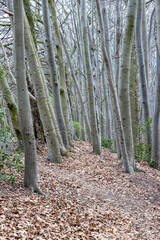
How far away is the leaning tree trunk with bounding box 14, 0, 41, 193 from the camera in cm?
400

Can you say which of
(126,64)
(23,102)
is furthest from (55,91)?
(23,102)

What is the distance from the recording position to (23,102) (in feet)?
14.0

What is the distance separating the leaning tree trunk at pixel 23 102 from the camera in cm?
400

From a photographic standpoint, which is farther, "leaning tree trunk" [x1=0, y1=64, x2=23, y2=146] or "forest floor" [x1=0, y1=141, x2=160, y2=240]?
"leaning tree trunk" [x1=0, y1=64, x2=23, y2=146]

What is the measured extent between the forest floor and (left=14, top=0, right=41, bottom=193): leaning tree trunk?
36 cm

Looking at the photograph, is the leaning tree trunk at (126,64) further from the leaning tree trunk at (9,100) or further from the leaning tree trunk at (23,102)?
the leaning tree trunk at (23,102)

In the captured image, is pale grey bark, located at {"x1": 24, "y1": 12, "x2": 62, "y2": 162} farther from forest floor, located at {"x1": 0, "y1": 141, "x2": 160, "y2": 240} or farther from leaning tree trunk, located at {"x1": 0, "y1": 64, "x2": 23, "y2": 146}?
leaning tree trunk, located at {"x1": 0, "y1": 64, "x2": 23, "y2": 146}

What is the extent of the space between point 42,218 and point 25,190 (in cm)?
102

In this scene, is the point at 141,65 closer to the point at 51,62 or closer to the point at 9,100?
the point at 51,62

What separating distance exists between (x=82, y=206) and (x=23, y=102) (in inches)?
96.6

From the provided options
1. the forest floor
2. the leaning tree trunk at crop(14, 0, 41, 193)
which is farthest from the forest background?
the forest floor

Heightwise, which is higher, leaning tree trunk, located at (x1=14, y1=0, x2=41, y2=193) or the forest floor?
leaning tree trunk, located at (x1=14, y1=0, x2=41, y2=193)

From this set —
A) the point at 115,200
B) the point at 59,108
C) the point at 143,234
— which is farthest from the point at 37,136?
the point at 143,234

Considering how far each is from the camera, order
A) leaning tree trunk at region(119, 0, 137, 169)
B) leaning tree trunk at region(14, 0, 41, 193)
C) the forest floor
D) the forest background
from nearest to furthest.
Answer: the forest floor
leaning tree trunk at region(14, 0, 41, 193)
the forest background
leaning tree trunk at region(119, 0, 137, 169)
